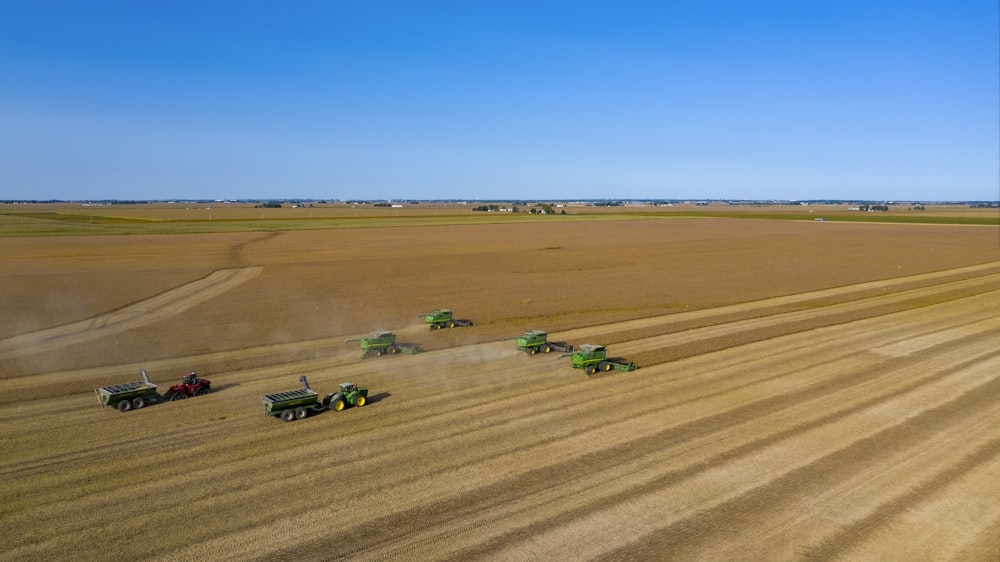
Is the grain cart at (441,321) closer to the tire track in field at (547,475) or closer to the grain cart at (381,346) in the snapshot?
the grain cart at (381,346)

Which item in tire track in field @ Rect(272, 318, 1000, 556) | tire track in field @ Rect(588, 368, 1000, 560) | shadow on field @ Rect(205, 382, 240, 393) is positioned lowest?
tire track in field @ Rect(588, 368, 1000, 560)

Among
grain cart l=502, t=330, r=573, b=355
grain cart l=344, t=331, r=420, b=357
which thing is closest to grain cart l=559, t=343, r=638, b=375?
grain cart l=502, t=330, r=573, b=355

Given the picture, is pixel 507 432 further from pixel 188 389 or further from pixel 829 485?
pixel 188 389

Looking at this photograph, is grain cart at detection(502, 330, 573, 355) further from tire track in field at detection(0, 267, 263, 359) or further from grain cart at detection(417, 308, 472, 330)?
tire track in field at detection(0, 267, 263, 359)

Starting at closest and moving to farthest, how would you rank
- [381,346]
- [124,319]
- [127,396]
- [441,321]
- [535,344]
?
[127,396] < [381,346] < [535,344] < [441,321] < [124,319]

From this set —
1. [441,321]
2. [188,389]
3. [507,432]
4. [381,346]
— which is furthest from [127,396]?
[441,321]

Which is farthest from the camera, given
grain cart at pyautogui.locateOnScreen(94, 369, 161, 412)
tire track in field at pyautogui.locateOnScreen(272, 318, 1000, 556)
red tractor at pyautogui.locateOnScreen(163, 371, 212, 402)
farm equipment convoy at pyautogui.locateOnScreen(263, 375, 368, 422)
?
red tractor at pyautogui.locateOnScreen(163, 371, 212, 402)
